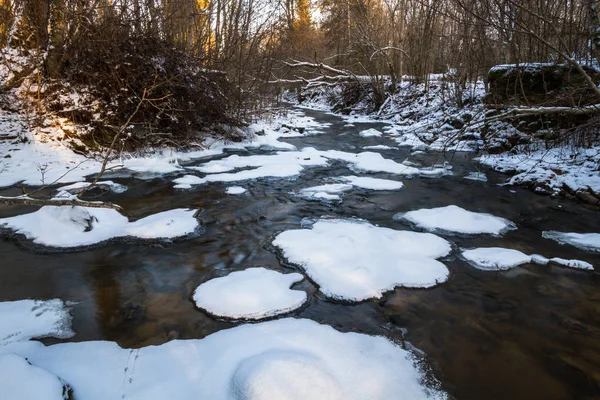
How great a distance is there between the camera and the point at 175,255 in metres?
3.79

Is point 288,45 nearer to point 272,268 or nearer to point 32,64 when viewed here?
point 32,64

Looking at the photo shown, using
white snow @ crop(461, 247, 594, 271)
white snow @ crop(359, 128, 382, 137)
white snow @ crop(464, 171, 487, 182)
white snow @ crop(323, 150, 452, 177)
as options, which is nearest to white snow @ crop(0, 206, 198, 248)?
white snow @ crop(461, 247, 594, 271)

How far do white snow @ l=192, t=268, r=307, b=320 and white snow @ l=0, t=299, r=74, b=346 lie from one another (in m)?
0.97

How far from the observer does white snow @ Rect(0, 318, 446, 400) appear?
2.01m

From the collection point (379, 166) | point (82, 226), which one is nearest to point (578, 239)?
point (379, 166)

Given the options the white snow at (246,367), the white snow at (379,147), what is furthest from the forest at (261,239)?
the white snow at (379,147)

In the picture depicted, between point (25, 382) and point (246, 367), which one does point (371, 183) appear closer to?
point (246, 367)

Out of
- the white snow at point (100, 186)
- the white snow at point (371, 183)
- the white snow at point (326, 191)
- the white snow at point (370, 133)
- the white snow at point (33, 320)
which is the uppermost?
the white snow at point (370, 133)

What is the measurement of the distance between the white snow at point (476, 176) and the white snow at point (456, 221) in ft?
7.07

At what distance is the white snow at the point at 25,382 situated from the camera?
1827 mm

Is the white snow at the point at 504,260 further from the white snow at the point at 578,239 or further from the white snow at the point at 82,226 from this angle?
the white snow at the point at 82,226

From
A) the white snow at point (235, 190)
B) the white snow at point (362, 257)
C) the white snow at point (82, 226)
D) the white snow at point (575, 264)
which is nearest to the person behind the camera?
the white snow at point (362, 257)

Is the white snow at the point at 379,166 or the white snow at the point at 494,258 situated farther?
the white snow at the point at 379,166

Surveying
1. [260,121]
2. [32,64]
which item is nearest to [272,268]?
[32,64]
